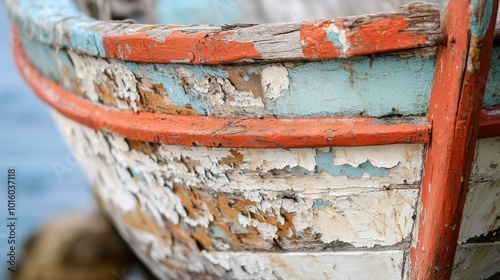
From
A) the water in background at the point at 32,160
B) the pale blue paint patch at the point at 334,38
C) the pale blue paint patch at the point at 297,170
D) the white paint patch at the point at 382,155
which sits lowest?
the water in background at the point at 32,160

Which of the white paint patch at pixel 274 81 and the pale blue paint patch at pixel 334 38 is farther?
the white paint patch at pixel 274 81

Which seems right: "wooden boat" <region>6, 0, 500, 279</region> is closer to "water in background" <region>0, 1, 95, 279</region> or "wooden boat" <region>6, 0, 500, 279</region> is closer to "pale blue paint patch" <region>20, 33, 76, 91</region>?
"pale blue paint patch" <region>20, 33, 76, 91</region>

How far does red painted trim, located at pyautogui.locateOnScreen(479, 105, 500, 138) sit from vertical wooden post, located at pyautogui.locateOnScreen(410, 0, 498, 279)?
7 centimetres

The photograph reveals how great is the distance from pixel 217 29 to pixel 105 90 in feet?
1.71

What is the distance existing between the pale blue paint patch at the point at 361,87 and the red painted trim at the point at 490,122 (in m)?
0.13

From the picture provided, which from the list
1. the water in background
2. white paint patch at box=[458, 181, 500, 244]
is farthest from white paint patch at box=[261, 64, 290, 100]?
the water in background

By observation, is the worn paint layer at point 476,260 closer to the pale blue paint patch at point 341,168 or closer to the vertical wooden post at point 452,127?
the vertical wooden post at point 452,127

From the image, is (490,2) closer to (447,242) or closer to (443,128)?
(443,128)

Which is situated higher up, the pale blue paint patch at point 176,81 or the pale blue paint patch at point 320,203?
the pale blue paint patch at point 176,81

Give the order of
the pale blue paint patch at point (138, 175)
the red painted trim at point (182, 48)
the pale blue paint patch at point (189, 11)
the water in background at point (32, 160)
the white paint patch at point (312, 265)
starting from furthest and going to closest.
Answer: the water in background at point (32, 160), the pale blue paint patch at point (189, 11), the pale blue paint patch at point (138, 175), the white paint patch at point (312, 265), the red painted trim at point (182, 48)

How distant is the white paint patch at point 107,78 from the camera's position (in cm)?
178

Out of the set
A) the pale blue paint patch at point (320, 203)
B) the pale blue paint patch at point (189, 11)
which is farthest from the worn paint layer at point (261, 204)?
the pale blue paint patch at point (189, 11)

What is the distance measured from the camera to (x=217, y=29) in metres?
1.52

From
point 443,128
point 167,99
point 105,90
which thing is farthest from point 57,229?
point 443,128
